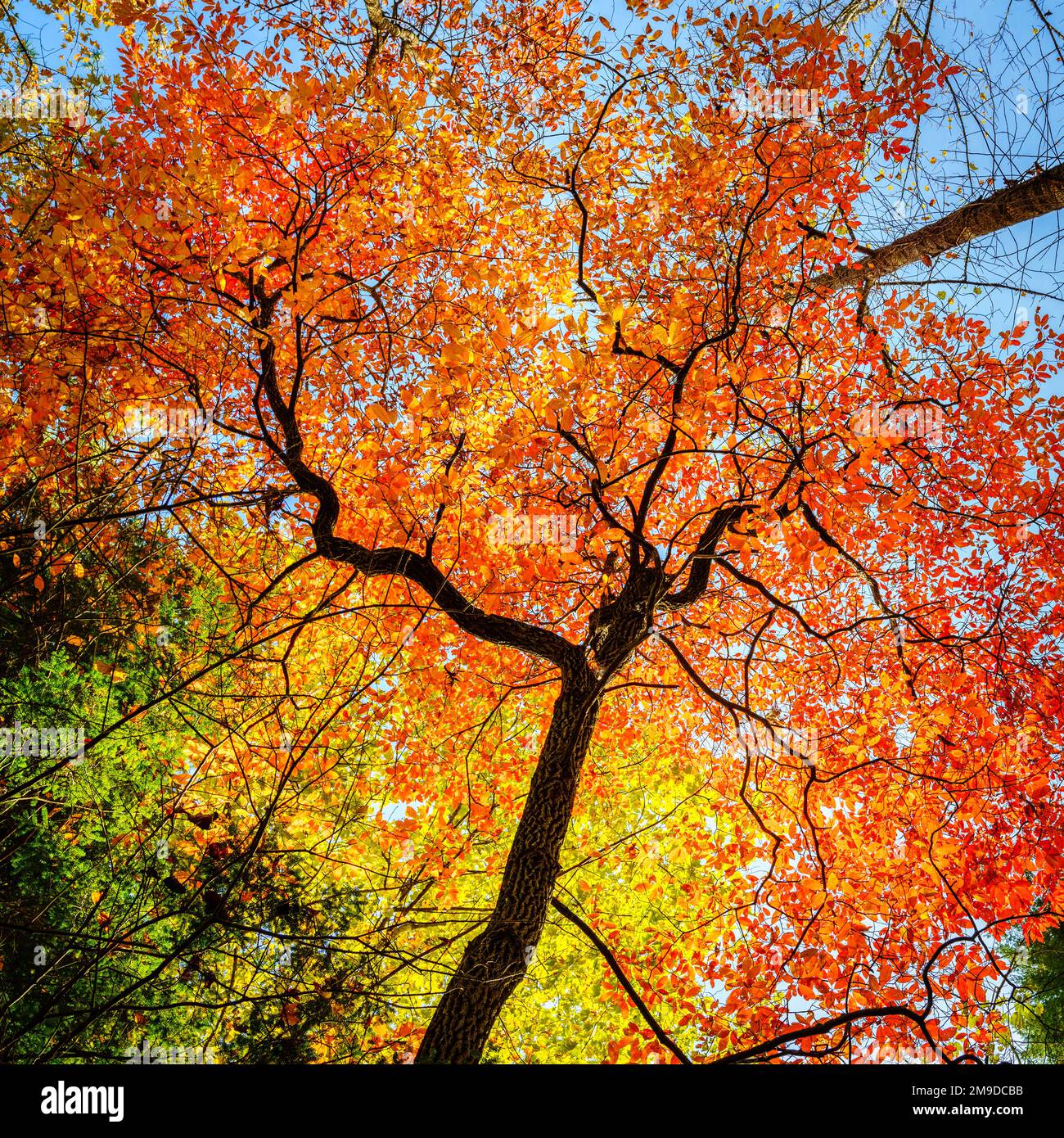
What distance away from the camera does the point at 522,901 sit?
4.47 meters

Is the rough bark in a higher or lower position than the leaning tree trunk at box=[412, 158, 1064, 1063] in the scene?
higher

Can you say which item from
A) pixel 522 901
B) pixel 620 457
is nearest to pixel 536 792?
pixel 522 901

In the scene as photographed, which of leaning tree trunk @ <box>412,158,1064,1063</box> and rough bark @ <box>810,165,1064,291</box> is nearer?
leaning tree trunk @ <box>412,158,1064,1063</box>

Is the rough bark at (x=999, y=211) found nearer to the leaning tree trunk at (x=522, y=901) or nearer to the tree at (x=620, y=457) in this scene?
the tree at (x=620, y=457)

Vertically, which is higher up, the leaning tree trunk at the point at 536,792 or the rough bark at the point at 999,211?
the rough bark at the point at 999,211

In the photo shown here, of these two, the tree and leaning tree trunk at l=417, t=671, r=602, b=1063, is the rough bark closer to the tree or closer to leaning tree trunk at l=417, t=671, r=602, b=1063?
the tree

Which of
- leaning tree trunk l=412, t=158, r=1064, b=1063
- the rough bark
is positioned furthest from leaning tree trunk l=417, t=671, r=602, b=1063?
the rough bark

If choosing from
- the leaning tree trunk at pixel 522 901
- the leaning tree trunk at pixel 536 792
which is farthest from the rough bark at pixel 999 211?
the leaning tree trunk at pixel 522 901

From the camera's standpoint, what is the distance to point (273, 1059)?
3.34 m

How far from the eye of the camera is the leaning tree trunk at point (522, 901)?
404 centimetres

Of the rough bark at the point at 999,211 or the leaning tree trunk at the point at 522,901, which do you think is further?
the rough bark at the point at 999,211

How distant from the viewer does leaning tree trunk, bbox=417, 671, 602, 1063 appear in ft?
13.2
